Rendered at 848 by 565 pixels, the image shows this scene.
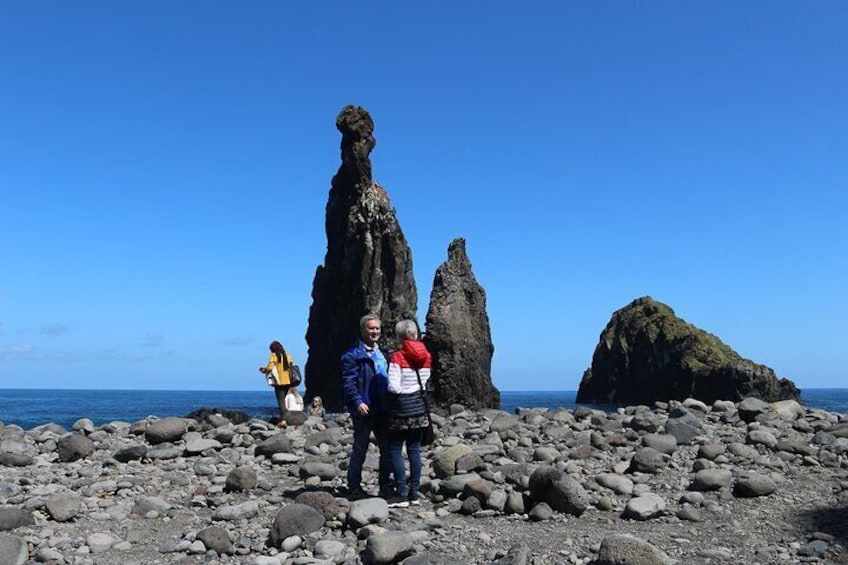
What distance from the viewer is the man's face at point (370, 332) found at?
29.4 feet

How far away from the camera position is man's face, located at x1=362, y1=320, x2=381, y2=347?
8.95 m

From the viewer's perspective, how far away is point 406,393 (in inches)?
336

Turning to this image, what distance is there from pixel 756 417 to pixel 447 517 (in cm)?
1064

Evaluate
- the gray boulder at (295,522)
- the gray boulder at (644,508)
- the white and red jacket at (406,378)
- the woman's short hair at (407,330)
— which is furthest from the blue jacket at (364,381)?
the gray boulder at (644,508)

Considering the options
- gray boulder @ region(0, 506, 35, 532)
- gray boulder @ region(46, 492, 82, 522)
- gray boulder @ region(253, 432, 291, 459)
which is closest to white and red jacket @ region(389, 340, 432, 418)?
gray boulder @ region(46, 492, 82, 522)

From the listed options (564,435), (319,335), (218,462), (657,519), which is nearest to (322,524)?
(657,519)

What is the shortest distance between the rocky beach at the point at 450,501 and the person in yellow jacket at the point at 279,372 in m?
3.52

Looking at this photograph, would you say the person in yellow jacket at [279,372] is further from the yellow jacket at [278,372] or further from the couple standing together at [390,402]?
the couple standing together at [390,402]

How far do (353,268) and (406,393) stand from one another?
54.9 meters

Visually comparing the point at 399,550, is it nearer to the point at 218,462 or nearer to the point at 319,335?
the point at 218,462

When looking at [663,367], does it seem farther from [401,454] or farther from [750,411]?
[401,454]

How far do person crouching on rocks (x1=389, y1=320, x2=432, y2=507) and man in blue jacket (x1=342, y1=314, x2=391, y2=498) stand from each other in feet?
1.11

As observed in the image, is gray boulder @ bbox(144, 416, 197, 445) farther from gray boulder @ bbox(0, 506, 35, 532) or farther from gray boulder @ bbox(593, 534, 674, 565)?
gray boulder @ bbox(593, 534, 674, 565)

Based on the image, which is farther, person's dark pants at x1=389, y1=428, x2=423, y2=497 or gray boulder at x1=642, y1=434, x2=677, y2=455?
gray boulder at x1=642, y1=434, x2=677, y2=455
